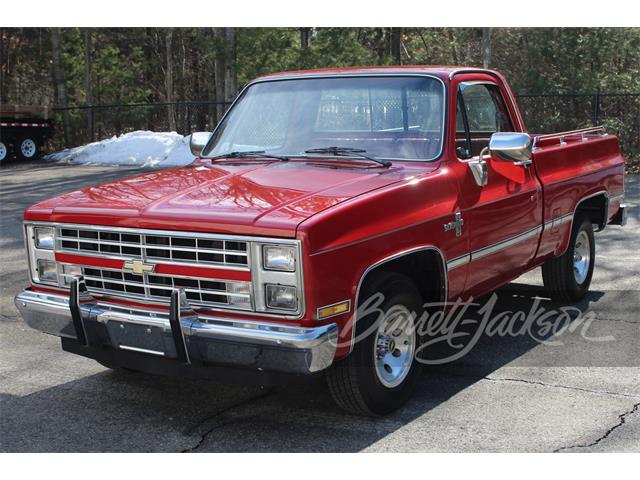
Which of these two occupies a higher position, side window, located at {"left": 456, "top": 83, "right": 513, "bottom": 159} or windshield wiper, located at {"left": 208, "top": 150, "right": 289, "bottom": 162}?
side window, located at {"left": 456, "top": 83, "right": 513, "bottom": 159}

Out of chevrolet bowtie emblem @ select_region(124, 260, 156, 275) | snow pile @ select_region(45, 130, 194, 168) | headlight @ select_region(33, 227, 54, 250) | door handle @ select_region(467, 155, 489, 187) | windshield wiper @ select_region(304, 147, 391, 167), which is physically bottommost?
snow pile @ select_region(45, 130, 194, 168)

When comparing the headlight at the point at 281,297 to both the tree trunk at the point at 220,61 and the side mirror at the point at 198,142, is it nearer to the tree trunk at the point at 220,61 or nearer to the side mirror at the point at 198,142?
the side mirror at the point at 198,142

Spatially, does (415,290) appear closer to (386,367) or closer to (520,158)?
(386,367)

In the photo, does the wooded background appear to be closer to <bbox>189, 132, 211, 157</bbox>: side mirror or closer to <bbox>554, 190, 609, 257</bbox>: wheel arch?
<bbox>554, 190, 609, 257</bbox>: wheel arch

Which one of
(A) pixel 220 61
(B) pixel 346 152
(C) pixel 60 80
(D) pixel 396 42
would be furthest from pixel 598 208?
(C) pixel 60 80

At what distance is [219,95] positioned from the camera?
92.7 ft

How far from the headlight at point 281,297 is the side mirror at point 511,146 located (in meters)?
1.99

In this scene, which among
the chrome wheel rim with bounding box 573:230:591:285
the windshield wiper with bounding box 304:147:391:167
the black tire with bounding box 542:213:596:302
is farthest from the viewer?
the chrome wheel rim with bounding box 573:230:591:285

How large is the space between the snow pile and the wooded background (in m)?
1.49

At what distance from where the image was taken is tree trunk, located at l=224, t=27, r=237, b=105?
2322 cm

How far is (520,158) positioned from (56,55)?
85.9 feet

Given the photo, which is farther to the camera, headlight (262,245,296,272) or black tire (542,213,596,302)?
black tire (542,213,596,302)

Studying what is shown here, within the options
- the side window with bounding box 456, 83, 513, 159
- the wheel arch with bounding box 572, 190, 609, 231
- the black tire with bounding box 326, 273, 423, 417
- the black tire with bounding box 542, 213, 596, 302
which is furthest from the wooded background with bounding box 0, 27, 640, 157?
the black tire with bounding box 326, 273, 423, 417

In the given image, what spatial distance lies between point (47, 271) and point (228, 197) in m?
1.23
